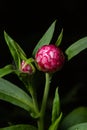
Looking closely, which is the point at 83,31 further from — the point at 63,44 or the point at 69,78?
the point at 69,78

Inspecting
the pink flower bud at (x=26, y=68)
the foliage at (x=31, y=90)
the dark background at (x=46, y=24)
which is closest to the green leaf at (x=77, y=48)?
the foliage at (x=31, y=90)

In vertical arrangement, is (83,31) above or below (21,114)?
below

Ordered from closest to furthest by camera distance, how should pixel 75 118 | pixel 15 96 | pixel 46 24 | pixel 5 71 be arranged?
pixel 5 71, pixel 15 96, pixel 75 118, pixel 46 24

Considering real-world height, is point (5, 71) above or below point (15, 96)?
above

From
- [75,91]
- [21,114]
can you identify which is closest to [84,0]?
[75,91]

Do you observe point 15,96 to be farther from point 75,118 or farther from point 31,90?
A: point 75,118

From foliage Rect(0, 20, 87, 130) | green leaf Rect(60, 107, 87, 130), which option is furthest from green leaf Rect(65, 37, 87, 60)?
green leaf Rect(60, 107, 87, 130)

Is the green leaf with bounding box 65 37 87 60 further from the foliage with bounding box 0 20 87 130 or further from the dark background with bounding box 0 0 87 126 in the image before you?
the dark background with bounding box 0 0 87 126

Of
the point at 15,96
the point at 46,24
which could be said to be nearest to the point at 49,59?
the point at 15,96
